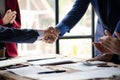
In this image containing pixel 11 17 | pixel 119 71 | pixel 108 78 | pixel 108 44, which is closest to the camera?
pixel 108 78

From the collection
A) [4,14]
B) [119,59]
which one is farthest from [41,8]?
[119,59]

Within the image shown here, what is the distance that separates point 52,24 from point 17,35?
1.63 metres

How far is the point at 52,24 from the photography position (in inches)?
136

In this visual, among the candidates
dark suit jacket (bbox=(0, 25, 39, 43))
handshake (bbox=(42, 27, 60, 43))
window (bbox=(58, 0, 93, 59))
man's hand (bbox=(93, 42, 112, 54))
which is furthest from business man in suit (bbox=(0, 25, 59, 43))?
window (bbox=(58, 0, 93, 59))

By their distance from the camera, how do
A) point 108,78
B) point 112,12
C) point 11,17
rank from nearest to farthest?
point 108,78
point 112,12
point 11,17

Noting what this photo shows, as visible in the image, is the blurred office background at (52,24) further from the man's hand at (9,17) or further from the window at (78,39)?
the man's hand at (9,17)

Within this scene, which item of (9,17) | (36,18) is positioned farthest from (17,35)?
(36,18)

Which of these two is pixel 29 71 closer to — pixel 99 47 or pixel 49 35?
pixel 99 47

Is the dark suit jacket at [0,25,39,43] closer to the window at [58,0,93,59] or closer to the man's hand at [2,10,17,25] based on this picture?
the man's hand at [2,10,17,25]

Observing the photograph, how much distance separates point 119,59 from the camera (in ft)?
5.95

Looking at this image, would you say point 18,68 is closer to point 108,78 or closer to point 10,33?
point 10,33

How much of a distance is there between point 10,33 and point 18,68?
0.36 m

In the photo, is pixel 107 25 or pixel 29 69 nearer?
pixel 29 69

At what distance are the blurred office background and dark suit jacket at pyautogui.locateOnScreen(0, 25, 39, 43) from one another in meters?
1.39
